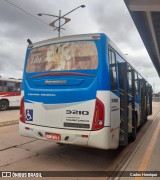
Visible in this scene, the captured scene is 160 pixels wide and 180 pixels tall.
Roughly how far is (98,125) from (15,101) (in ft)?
58.2

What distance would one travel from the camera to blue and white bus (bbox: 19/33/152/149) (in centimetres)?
546

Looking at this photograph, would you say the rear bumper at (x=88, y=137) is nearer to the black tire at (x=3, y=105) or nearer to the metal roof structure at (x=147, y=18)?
the metal roof structure at (x=147, y=18)

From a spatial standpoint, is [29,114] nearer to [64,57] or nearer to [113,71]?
[64,57]

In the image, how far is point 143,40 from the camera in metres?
15.1

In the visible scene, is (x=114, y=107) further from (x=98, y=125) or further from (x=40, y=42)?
(x=40, y=42)

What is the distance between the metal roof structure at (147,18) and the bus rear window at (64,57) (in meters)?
4.46

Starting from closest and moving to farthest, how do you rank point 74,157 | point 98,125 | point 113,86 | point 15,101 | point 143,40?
point 98,125, point 113,86, point 74,157, point 143,40, point 15,101

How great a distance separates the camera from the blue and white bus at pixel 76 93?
5.46 meters

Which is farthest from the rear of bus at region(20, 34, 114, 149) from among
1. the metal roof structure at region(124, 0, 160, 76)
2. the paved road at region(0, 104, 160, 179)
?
the metal roof structure at region(124, 0, 160, 76)

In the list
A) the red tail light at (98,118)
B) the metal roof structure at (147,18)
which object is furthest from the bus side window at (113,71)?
the metal roof structure at (147,18)

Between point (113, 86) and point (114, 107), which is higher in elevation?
point (113, 86)

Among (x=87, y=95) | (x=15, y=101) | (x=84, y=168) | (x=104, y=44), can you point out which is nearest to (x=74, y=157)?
(x=84, y=168)

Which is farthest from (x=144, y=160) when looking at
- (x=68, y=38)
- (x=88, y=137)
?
(x=68, y=38)

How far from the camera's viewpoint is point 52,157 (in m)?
6.52
